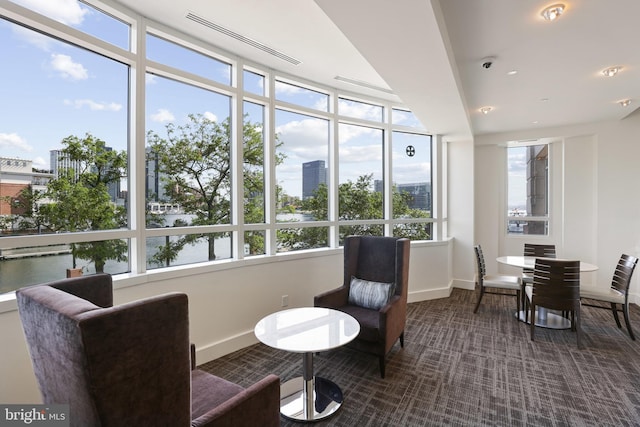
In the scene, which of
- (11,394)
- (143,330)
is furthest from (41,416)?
(11,394)

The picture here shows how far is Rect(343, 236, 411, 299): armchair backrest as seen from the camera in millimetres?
3154

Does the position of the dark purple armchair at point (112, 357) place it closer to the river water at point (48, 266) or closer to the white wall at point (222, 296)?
the white wall at point (222, 296)

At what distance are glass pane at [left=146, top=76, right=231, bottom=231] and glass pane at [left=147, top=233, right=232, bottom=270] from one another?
0.17 metres

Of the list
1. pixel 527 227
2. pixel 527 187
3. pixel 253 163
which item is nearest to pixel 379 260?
pixel 253 163

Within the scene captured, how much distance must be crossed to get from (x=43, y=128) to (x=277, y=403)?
2488mm

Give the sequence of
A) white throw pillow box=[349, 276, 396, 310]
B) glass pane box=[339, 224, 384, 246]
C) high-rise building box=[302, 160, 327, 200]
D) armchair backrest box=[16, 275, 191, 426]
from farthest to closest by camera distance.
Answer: glass pane box=[339, 224, 384, 246]
high-rise building box=[302, 160, 327, 200]
white throw pillow box=[349, 276, 396, 310]
armchair backrest box=[16, 275, 191, 426]

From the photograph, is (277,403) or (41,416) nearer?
(41,416)

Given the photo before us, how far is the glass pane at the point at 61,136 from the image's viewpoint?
2092 mm

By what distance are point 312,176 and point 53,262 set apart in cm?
275

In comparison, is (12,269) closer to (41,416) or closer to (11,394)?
(11,394)

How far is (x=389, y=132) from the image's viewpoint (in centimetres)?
478

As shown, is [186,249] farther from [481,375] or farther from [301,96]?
[481,375]

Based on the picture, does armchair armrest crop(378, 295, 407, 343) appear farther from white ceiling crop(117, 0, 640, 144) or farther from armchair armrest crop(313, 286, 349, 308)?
white ceiling crop(117, 0, 640, 144)

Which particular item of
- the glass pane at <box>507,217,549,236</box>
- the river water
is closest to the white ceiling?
the river water
